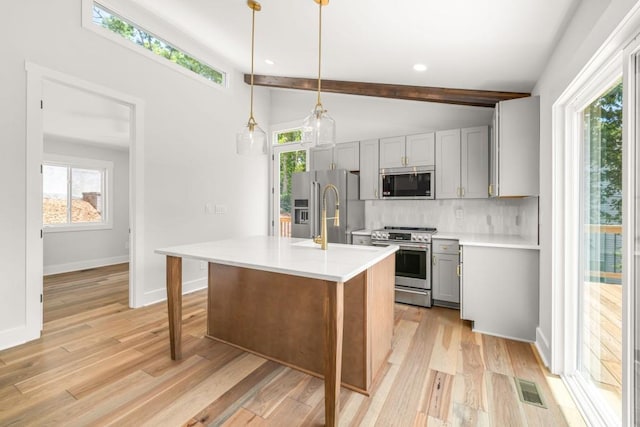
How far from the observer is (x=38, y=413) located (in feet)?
5.51

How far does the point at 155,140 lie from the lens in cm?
355

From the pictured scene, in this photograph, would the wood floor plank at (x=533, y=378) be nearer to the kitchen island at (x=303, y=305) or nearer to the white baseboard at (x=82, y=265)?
the kitchen island at (x=303, y=305)

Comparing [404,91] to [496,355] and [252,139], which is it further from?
[496,355]

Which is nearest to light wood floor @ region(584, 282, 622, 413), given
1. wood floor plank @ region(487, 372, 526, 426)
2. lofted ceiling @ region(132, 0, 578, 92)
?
wood floor plank @ region(487, 372, 526, 426)

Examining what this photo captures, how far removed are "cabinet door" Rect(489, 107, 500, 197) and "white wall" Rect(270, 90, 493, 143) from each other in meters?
0.58

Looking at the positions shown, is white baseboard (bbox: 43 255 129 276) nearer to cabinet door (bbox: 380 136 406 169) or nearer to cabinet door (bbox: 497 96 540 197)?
cabinet door (bbox: 380 136 406 169)

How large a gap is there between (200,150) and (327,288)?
11.1 ft

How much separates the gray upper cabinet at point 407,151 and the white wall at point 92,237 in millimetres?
5495

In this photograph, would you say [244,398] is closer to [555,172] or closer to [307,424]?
[307,424]

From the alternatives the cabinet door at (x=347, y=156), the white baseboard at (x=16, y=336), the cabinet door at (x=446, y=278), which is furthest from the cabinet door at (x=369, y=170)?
the white baseboard at (x=16, y=336)

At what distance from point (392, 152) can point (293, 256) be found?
2.63 m

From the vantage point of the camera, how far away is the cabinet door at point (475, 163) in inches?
139

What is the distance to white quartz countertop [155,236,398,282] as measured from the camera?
157 cm

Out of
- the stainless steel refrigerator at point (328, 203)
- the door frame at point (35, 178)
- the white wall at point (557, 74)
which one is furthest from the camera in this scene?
the stainless steel refrigerator at point (328, 203)
